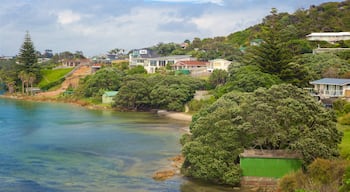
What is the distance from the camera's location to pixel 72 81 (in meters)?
59.6

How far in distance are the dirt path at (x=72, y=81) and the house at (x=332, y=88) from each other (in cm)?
3425

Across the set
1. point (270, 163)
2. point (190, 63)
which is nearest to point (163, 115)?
point (190, 63)

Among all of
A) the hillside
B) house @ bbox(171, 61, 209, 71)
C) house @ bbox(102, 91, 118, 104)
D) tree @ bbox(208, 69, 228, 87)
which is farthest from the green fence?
house @ bbox(171, 61, 209, 71)

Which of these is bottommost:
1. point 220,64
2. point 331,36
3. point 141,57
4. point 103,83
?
point 103,83

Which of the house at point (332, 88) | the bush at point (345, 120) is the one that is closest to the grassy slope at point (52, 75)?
the house at point (332, 88)

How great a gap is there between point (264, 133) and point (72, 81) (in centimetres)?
4486

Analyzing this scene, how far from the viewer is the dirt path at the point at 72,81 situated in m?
55.8

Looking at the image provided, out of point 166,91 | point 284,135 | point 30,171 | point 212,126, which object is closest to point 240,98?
point 212,126

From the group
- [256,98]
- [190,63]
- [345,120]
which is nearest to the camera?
[256,98]

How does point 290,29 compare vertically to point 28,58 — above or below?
above

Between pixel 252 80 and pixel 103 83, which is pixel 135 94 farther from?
pixel 252 80

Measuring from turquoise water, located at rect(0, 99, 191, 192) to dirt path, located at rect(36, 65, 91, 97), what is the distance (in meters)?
15.4

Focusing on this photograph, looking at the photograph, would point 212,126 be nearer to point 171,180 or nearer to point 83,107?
point 171,180

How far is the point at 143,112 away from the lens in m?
41.6
